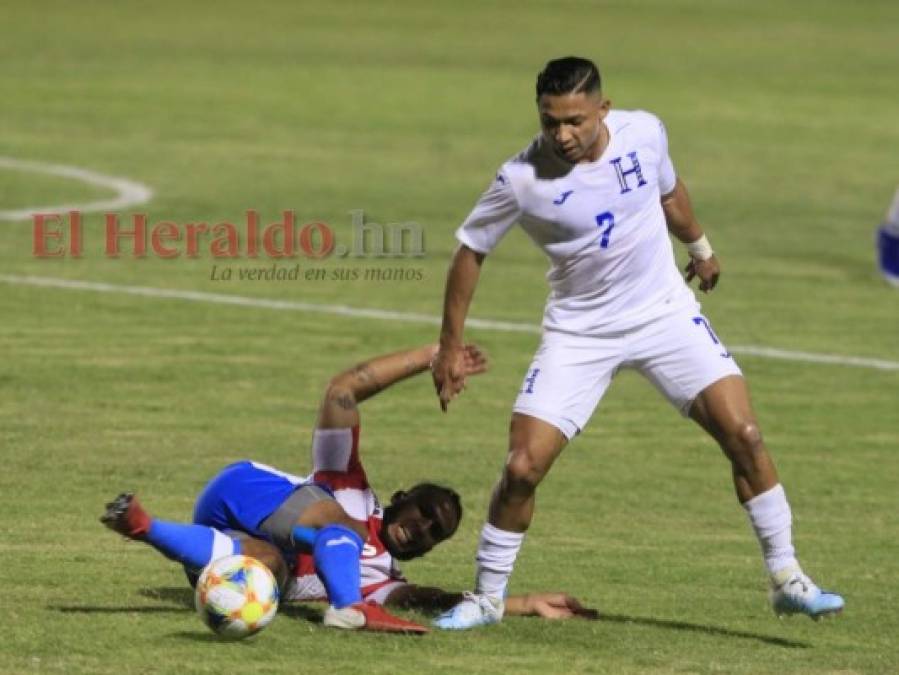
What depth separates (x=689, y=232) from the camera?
11625 mm

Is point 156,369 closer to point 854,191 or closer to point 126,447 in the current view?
point 126,447

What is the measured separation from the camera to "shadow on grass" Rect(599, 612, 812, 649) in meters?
10.8

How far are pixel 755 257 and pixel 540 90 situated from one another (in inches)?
597

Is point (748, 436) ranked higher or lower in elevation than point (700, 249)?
lower

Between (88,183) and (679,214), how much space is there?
60.5ft

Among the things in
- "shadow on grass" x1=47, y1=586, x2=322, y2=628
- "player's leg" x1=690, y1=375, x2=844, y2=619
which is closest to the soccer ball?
"shadow on grass" x1=47, y1=586, x2=322, y2=628

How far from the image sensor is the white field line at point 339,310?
1990 cm

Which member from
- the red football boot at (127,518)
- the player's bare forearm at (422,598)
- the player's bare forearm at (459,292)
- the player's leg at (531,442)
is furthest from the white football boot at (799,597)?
the red football boot at (127,518)

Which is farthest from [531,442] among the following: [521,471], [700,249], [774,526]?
[700,249]

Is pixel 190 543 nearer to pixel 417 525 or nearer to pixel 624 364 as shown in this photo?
pixel 417 525

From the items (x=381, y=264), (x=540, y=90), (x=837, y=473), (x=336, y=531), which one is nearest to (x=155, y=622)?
(x=336, y=531)

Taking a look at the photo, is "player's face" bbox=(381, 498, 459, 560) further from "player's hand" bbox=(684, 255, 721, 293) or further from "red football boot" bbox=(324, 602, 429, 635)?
"player's hand" bbox=(684, 255, 721, 293)

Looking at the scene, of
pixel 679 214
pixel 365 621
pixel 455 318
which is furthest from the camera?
pixel 679 214

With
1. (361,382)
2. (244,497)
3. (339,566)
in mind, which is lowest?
(339,566)
